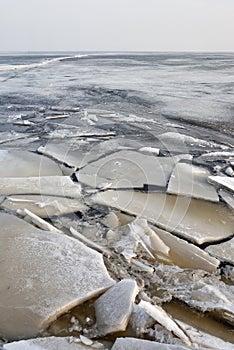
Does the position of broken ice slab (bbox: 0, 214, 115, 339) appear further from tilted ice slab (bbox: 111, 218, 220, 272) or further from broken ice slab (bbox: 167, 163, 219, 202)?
broken ice slab (bbox: 167, 163, 219, 202)

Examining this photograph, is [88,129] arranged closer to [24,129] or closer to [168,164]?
[24,129]

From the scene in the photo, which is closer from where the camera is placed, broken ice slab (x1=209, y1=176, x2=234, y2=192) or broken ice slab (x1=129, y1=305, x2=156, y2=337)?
broken ice slab (x1=129, y1=305, x2=156, y2=337)

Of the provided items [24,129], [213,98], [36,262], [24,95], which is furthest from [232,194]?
[24,95]

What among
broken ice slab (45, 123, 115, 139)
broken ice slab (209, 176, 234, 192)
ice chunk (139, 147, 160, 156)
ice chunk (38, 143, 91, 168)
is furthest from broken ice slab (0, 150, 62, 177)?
broken ice slab (209, 176, 234, 192)

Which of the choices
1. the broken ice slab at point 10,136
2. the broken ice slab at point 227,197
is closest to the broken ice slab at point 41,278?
the broken ice slab at point 227,197

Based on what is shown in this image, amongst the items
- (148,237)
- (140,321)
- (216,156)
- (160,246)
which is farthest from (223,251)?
(216,156)
